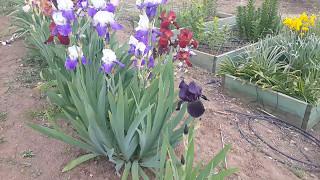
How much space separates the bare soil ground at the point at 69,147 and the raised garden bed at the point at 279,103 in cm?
12

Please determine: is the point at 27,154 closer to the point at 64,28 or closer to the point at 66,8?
the point at 64,28

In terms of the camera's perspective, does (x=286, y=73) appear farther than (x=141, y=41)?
Yes

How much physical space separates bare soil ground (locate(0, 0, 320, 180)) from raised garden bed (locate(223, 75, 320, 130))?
12 cm

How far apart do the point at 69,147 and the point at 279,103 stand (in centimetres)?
213

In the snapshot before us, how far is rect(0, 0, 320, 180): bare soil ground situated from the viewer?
2.16 metres

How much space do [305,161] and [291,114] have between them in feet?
2.14

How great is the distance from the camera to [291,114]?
3.19 meters

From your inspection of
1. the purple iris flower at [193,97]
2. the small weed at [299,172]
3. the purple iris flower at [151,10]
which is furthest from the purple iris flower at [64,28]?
the small weed at [299,172]

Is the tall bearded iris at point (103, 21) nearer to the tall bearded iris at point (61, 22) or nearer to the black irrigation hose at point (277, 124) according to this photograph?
the tall bearded iris at point (61, 22)

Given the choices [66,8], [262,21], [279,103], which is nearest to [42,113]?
[66,8]

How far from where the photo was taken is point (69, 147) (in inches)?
92.5

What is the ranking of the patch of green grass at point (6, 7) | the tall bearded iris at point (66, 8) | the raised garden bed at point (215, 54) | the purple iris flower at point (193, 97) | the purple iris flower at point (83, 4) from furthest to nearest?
the patch of green grass at point (6, 7) → the raised garden bed at point (215, 54) → the purple iris flower at point (83, 4) → the tall bearded iris at point (66, 8) → the purple iris flower at point (193, 97)

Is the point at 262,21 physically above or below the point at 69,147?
above

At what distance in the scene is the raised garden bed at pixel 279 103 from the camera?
310 cm
